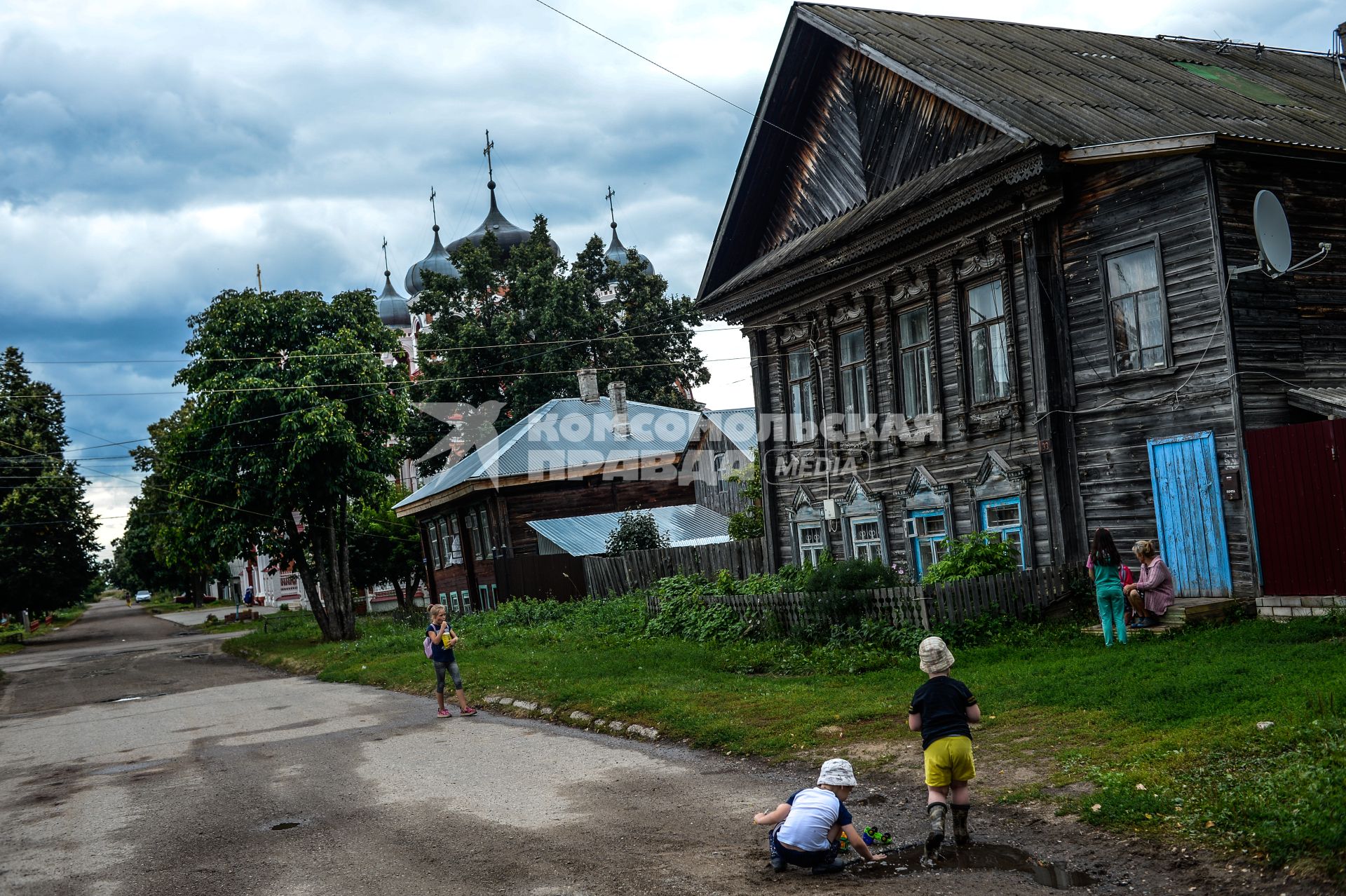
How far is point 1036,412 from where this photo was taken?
16.5 m

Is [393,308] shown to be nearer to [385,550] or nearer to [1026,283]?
[385,550]

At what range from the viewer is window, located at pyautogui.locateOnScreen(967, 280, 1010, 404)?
17531mm

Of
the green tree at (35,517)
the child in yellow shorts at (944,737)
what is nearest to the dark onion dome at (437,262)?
the green tree at (35,517)

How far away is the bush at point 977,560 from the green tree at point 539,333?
32.0 meters

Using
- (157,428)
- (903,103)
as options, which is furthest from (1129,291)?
(157,428)

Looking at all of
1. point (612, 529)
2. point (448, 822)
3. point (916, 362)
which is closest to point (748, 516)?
point (612, 529)

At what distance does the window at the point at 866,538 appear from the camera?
21.0m

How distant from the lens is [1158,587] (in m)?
13.9

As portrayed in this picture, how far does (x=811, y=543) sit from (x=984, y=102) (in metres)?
10.1

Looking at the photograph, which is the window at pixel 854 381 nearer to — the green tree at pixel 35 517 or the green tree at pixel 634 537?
the green tree at pixel 634 537

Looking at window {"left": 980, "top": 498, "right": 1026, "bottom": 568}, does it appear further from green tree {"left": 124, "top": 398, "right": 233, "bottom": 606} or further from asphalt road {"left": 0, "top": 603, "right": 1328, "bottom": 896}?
green tree {"left": 124, "top": 398, "right": 233, "bottom": 606}

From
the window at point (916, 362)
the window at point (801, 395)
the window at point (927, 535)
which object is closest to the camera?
the window at point (927, 535)

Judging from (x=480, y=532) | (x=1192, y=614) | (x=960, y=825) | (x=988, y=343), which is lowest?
(x=960, y=825)

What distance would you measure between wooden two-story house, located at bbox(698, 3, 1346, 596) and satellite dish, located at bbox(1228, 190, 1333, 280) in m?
0.20
